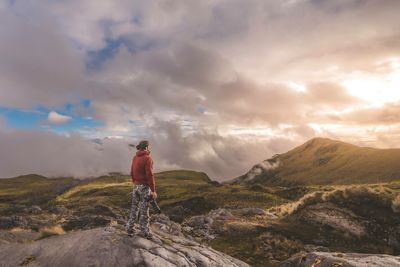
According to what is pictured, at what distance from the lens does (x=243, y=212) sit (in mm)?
57250

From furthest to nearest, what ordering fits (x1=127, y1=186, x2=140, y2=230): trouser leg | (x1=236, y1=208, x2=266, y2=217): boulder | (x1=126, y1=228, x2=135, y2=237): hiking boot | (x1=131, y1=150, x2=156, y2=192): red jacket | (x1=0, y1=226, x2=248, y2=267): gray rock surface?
(x1=236, y1=208, x2=266, y2=217): boulder
(x1=127, y1=186, x2=140, y2=230): trouser leg
(x1=131, y1=150, x2=156, y2=192): red jacket
(x1=126, y1=228, x2=135, y2=237): hiking boot
(x1=0, y1=226, x2=248, y2=267): gray rock surface

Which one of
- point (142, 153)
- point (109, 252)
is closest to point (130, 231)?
point (109, 252)

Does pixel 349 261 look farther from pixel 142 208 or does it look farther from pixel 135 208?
pixel 135 208

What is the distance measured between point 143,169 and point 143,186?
0.90m

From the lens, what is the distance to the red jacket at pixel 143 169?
65.5 ft

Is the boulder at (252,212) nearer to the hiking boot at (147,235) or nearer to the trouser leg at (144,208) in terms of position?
the hiking boot at (147,235)

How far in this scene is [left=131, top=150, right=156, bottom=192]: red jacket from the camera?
20.0m

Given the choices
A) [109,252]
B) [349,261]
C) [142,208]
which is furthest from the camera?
[142,208]

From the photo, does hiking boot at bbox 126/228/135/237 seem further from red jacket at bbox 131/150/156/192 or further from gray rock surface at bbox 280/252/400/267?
gray rock surface at bbox 280/252/400/267

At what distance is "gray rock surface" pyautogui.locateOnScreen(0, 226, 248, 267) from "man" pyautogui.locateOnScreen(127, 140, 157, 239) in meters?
0.76

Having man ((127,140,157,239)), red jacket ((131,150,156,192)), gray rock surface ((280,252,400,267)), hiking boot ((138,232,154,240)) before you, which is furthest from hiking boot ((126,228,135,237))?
gray rock surface ((280,252,400,267))

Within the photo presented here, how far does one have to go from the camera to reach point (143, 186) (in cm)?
2027

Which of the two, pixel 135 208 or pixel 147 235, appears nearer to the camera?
pixel 147 235

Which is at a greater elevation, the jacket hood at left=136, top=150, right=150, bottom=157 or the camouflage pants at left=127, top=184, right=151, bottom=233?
the jacket hood at left=136, top=150, right=150, bottom=157
